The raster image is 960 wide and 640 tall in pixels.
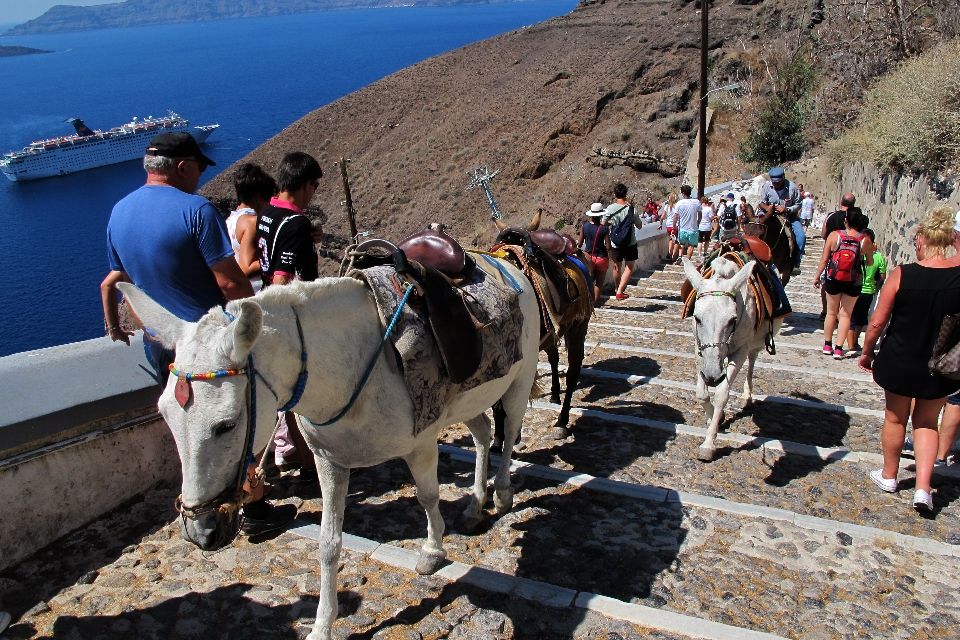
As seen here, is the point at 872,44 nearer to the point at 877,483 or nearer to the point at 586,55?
the point at 877,483

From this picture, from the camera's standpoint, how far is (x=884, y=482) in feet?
18.0

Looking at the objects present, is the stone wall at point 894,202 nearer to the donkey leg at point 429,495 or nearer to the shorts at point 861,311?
the shorts at point 861,311

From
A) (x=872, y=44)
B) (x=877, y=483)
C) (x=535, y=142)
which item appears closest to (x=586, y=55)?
(x=535, y=142)

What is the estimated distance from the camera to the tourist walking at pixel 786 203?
1116cm

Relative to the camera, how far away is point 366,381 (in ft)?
11.7

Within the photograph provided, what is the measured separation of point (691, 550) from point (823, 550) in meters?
0.86

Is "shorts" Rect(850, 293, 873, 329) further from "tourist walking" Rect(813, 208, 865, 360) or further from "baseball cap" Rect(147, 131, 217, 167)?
"baseball cap" Rect(147, 131, 217, 167)

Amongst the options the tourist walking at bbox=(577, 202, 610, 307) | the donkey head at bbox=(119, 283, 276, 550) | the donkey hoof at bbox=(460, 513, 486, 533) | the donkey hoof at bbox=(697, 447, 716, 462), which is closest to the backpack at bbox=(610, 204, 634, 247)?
the tourist walking at bbox=(577, 202, 610, 307)

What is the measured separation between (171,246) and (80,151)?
10957cm

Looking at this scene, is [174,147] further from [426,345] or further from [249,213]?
[426,345]

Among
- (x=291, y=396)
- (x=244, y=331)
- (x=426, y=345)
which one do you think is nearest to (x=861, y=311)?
(x=426, y=345)

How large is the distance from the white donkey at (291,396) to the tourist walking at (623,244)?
8.30m

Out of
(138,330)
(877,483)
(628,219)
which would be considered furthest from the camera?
(628,219)

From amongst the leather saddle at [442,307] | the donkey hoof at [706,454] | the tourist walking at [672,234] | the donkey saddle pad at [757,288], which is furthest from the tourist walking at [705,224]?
the leather saddle at [442,307]
